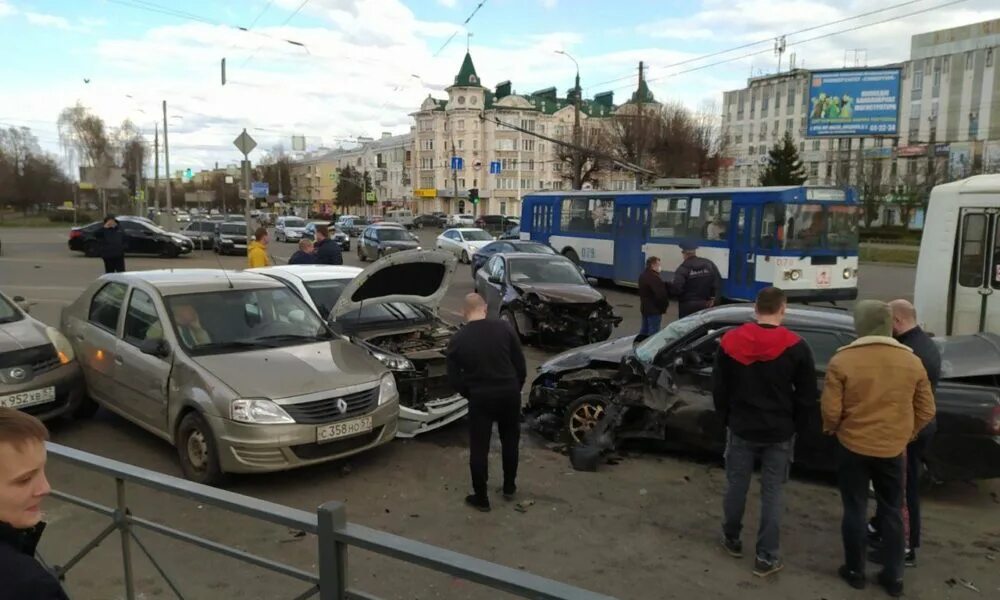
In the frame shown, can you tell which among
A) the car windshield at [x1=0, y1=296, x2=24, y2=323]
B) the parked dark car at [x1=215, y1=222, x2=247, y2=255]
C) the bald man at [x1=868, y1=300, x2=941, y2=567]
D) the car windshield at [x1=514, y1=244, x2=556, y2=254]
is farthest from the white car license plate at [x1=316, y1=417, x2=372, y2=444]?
the parked dark car at [x1=215, y1=222, x2=247, y2=255]

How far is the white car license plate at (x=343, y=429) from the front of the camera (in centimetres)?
543

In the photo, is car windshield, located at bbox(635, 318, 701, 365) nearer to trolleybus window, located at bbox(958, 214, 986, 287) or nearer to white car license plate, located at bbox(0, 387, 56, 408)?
white car license plate, located at bbox(0, 387, 56, 408)

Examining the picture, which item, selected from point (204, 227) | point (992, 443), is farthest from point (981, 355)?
point (204, 227)

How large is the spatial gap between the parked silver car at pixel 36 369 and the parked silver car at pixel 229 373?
189 millimetres

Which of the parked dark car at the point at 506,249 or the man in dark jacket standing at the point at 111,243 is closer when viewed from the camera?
the man in dark jacket standing at the point at 111,243

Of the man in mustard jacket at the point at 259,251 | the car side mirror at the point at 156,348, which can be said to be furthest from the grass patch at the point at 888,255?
the car side mirror at the point at 156,348

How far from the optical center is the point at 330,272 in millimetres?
8898

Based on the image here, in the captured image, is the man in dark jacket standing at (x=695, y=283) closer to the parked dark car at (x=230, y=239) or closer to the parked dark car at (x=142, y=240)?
the parked dark car at (x=142, y=240)

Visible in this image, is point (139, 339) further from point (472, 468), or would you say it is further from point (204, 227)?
point (204, 227)

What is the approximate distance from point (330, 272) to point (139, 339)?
2.90m

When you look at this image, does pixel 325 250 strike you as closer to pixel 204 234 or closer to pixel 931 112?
pixel 204 234

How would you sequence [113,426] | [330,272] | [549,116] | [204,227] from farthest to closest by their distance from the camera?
[549,116], [204,227], [330,272], [113,426]

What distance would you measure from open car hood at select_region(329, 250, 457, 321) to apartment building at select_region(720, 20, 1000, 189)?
210 ft

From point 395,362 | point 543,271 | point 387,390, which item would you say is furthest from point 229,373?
point 543,271
